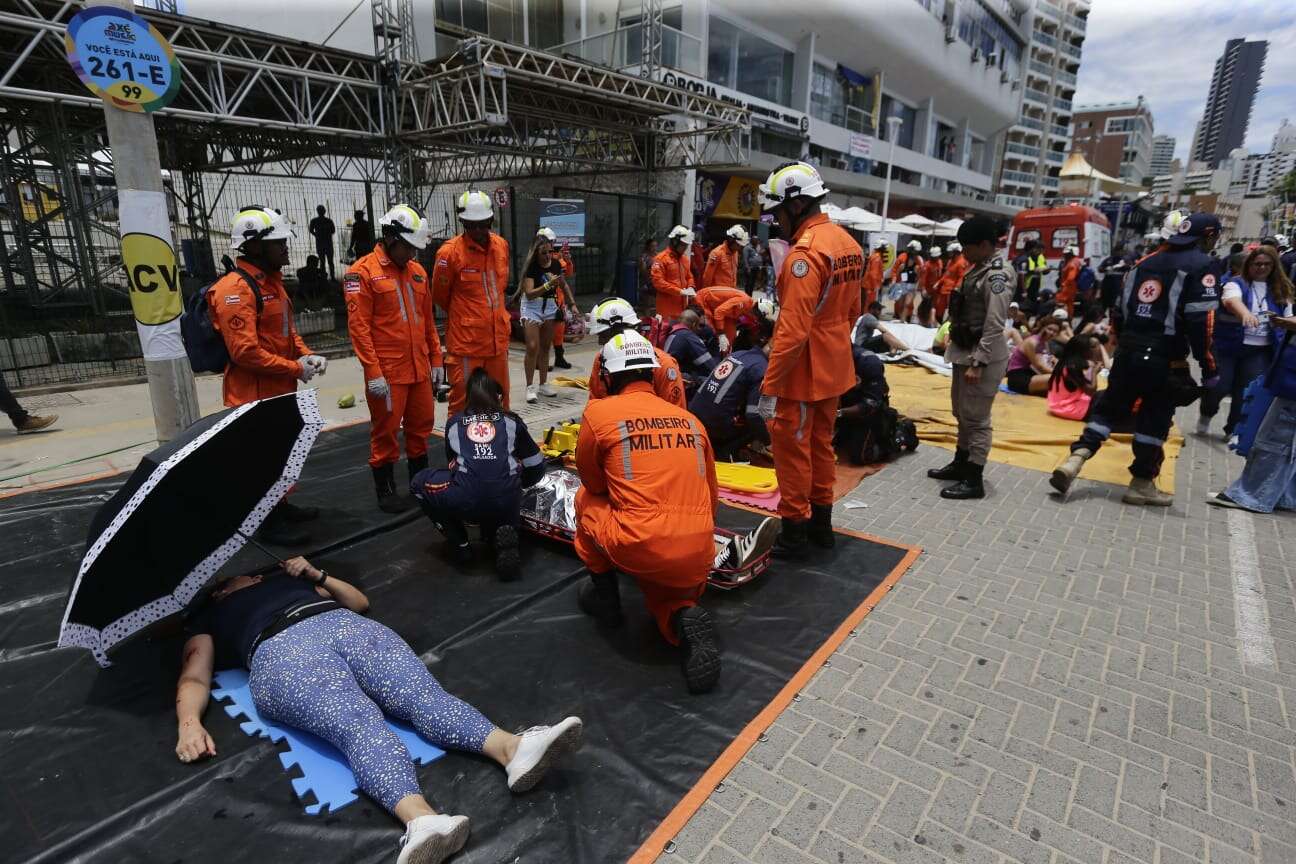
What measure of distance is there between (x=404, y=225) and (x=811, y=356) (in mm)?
2740

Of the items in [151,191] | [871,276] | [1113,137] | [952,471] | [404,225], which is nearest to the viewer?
[151,191]

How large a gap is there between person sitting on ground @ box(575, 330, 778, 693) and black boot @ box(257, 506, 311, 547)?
2119 mm

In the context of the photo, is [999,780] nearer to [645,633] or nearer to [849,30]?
[645,633]

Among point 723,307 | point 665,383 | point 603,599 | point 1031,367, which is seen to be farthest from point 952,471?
point 1031,367

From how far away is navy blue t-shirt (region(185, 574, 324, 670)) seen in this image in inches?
105

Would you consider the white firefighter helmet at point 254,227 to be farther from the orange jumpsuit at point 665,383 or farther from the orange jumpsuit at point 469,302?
the orange jumpsuit at point 665,383

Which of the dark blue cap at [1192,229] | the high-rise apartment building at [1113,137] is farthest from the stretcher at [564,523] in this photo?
the high-rise apartment building at [1113,137]

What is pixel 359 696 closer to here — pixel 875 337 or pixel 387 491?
pixel 387 491

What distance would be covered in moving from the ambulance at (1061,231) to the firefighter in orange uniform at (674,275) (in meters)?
13.5

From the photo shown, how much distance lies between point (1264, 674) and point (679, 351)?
14.1ft

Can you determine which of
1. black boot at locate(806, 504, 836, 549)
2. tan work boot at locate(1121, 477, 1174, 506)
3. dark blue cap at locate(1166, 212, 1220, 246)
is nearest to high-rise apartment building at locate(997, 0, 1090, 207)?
dark blue cap at locate(1166, 212, 1220, 246)

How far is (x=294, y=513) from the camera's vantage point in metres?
4.54

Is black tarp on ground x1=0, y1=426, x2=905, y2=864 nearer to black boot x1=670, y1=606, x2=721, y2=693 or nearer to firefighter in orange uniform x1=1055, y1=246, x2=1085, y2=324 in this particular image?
black boot x1=670, y1=606, x2=721, y2=693

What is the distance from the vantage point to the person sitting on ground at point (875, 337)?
30.2ft
